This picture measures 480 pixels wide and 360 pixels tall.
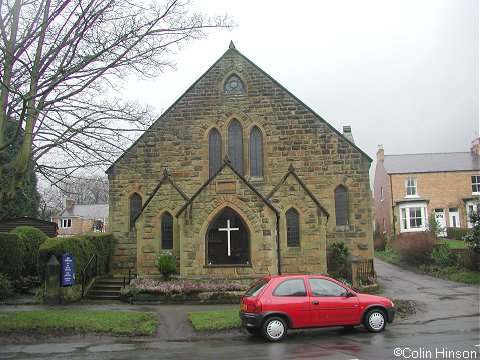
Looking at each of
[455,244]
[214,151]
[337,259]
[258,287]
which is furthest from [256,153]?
[455,244]

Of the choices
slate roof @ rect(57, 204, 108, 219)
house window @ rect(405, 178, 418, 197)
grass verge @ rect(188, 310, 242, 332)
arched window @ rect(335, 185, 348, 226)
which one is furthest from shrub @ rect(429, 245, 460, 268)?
slate roof @ rect(57, 204, 108, 219)

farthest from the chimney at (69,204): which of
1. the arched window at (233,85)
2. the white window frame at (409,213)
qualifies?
the arched window at (233,85)

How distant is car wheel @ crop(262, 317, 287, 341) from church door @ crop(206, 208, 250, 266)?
25.9ft

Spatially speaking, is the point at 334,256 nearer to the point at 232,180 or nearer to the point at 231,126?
the point at 232,180

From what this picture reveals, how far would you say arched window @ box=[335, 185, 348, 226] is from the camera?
22359 millimetres

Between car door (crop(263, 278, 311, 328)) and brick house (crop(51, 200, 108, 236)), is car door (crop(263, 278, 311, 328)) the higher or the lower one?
the lower one

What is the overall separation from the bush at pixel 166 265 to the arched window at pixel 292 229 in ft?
16.6

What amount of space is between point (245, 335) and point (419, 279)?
14818 mm

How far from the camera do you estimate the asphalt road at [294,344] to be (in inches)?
372

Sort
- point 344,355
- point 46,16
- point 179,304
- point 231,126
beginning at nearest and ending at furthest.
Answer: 1. point 344,355
2. point 46,16
3. point 179,304
4. point 231,126

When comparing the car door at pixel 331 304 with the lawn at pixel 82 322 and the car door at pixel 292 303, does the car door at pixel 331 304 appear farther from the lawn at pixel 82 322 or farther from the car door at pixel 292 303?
the lawn at pixel 82 322

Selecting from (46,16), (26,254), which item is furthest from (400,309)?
(26,254)

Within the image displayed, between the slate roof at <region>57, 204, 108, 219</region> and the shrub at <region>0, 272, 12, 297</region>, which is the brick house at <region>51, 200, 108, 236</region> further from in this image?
the shrub at <region>0, 272, 12, 297</region>

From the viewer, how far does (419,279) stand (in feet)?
79.1
